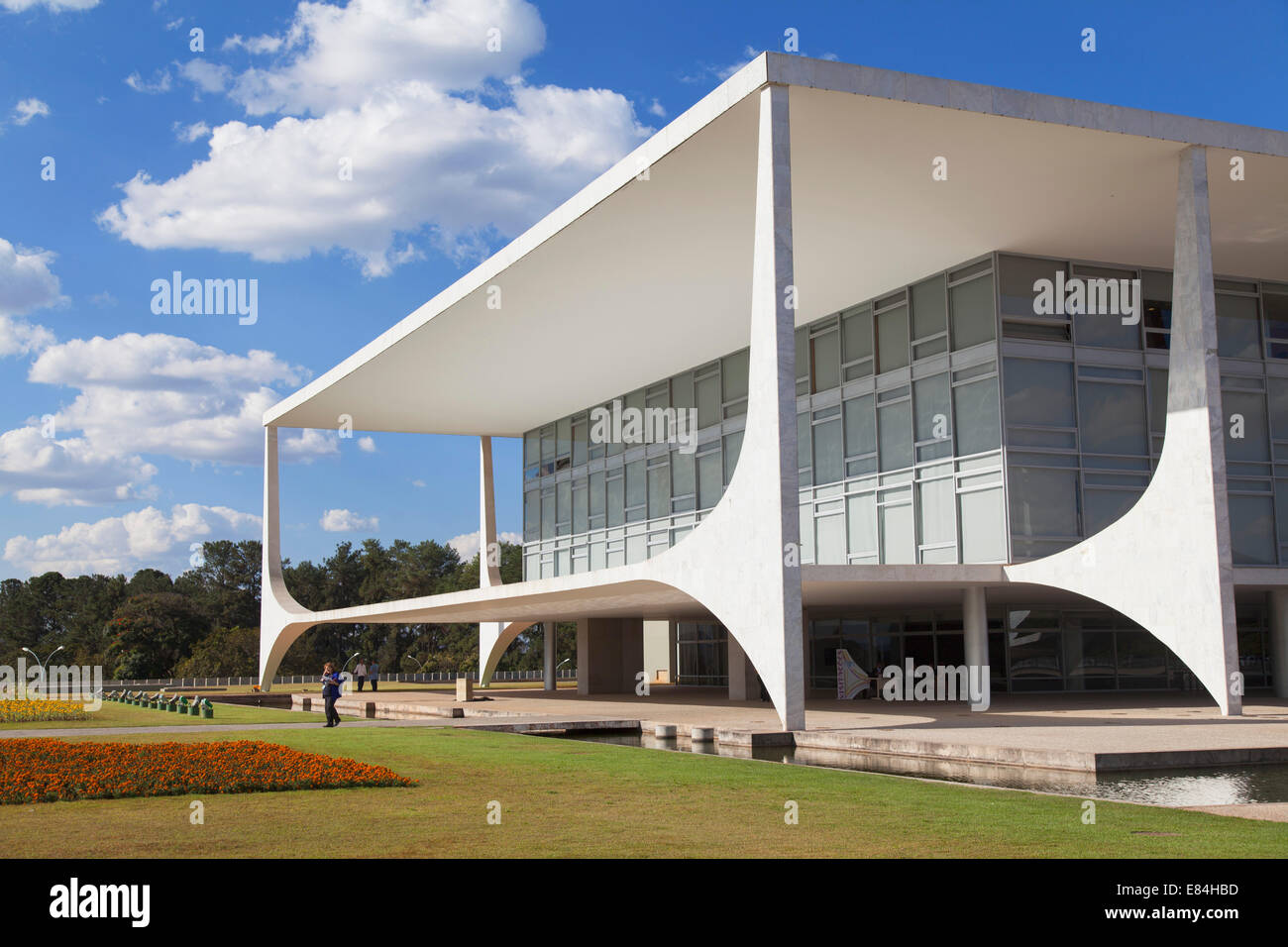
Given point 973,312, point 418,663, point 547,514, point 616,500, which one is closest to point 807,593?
point 973,312

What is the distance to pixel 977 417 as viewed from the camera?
24.7 meters

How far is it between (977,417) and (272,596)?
30.6m

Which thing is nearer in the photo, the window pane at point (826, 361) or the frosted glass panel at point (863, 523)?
the frosted glass panel at point (863, 523)

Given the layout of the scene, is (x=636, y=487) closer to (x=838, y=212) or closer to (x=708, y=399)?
(x=708, y=399)

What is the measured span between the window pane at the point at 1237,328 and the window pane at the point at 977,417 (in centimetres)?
567

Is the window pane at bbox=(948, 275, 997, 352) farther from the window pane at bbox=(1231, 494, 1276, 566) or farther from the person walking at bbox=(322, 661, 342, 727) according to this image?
the person walking at bbox=(322, 661, 342, 727)

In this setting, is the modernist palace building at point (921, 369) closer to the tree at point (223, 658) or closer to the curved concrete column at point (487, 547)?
the curved concrete column at point (487, 547)

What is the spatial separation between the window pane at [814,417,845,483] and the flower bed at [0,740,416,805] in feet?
57.0

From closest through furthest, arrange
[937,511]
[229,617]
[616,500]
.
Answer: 1. [937,511]
2. [616,500]
3. [229,617]

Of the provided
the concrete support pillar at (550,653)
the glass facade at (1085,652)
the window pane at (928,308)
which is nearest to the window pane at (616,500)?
the concrete support pillar at (550,653)

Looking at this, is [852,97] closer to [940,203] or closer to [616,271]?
[940,203]

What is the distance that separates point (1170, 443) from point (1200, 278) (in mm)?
2750

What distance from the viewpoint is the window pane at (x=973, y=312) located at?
80.3 ft
